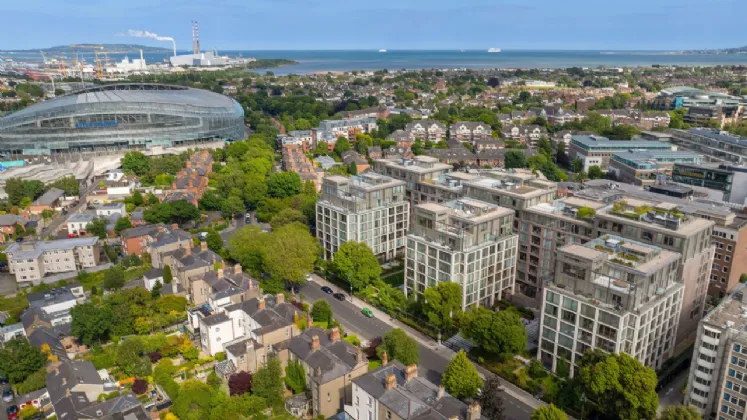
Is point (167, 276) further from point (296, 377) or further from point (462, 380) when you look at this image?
point (462, 380)

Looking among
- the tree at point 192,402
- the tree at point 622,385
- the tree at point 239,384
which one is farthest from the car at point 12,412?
the tree at point 622,385

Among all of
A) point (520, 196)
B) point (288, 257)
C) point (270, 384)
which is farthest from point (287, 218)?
point (270, 384)

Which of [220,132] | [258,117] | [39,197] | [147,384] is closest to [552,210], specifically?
[147,384]

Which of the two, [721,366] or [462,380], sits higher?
[721,366]

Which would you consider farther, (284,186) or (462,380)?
(284,186)

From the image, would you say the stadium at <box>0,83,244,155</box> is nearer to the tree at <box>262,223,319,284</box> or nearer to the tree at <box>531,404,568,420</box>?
the tree at <box>262,223,319,284</box>

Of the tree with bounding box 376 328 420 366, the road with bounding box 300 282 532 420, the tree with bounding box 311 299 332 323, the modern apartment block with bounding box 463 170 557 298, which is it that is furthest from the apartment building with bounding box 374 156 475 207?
the tree with bounding box 376 328 420 366

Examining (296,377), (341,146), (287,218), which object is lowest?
(296,377)
